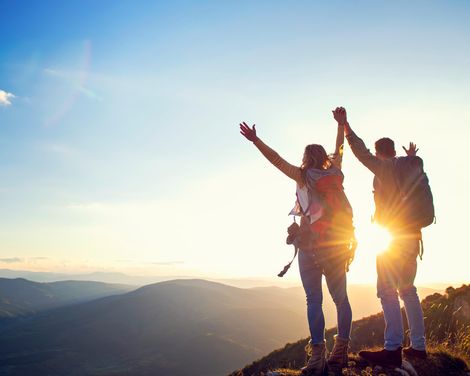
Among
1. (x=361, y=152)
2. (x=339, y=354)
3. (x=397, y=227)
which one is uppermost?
(x=361, y=152)

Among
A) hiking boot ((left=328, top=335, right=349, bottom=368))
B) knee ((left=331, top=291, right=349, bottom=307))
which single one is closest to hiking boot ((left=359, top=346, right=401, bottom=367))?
hiking boot ((left=328, top=335, right=349, bottom=368))

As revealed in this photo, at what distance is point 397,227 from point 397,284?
85 cm

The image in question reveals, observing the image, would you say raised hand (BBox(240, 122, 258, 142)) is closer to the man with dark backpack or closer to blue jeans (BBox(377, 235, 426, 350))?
the man with dark backpack

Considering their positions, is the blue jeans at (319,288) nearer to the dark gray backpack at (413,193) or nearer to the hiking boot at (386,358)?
the hiking boot at (386,358)

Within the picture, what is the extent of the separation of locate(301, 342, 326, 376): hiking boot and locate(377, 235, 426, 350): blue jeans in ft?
3.63

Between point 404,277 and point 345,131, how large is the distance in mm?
2301

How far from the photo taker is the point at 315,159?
5.53 metres

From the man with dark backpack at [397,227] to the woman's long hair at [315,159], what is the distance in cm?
71

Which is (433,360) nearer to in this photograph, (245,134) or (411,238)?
(411,238)

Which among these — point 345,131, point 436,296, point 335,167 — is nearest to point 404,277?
point 335,167

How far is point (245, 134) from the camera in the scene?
572cm

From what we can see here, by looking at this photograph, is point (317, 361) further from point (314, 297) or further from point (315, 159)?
point (315, 159)

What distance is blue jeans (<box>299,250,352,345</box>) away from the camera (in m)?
5.37

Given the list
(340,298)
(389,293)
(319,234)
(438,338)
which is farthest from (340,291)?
(438,338)
